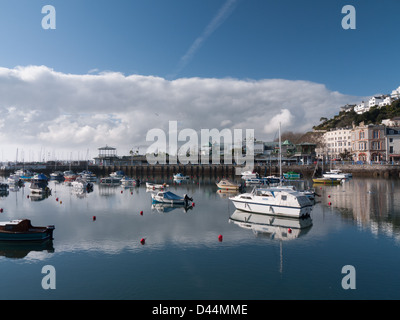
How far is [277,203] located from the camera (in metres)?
34.7

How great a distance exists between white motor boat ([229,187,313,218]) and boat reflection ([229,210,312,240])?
27.3 inches

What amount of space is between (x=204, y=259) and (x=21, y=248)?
16.5m

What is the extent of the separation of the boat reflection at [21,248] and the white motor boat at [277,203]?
74.1 feet

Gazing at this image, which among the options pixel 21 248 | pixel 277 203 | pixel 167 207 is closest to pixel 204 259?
pixel 277 203

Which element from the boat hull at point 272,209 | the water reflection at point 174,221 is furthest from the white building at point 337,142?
the boat hull at point 272,209

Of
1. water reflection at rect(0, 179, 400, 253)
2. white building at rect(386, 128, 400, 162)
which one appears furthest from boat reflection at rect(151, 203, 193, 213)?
white building at rect(386, 128, 400, 162)

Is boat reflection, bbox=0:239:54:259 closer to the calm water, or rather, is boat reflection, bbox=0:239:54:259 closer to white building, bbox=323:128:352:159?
the calm water

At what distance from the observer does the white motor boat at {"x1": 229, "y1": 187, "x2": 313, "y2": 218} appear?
33.8 meters

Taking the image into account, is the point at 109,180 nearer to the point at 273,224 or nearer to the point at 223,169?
the point at 223,169

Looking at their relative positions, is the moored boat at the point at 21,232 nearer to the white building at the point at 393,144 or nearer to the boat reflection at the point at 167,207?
the boat reflection at the point at 167,207

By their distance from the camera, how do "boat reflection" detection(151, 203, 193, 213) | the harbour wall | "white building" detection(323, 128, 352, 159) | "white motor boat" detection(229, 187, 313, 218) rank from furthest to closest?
"white building" detection(323, 128, 352, 159) < the harbour wall < "boat reflection" detection(151, 203, 193, 213) < "white motor boat" detection(229, 187, 313, 218)
